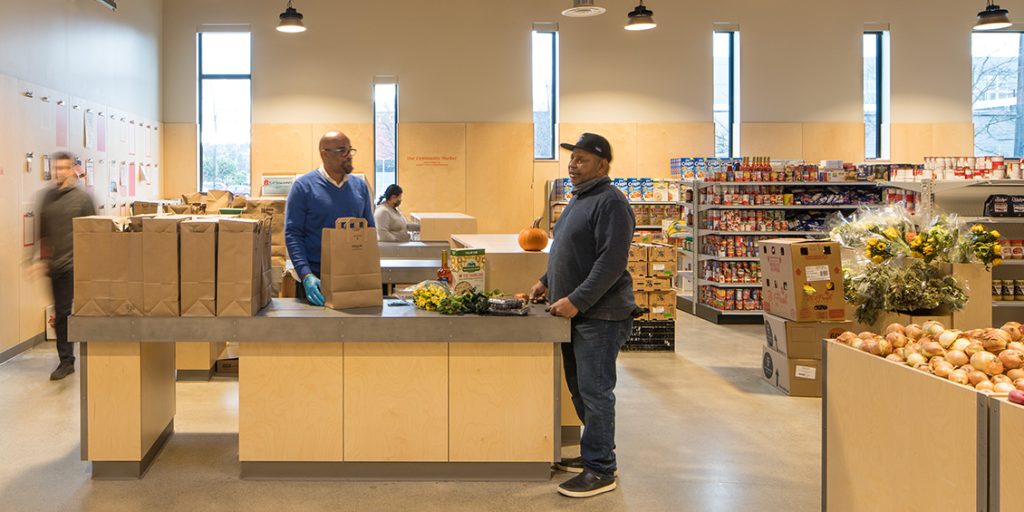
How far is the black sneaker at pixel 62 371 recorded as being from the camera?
6.25 m

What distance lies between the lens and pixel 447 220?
8.34m

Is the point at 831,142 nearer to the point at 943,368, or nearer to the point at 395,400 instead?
the point at 395,400

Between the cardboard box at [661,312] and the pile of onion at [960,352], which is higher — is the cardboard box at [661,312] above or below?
below

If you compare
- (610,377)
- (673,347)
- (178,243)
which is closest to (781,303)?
(673,347)

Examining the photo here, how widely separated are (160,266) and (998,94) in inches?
561

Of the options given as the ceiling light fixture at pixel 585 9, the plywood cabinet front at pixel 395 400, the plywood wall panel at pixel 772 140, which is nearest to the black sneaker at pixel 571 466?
the plywood cabinet front at pixel 395 400

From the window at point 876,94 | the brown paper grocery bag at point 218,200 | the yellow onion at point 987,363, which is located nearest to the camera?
the yellow onion at point 987,363

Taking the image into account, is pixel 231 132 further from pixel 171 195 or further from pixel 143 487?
pixel 143 487

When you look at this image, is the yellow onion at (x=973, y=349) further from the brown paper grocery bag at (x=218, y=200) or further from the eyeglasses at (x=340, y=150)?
the brown paper grocery bag at (x=218, y=200)

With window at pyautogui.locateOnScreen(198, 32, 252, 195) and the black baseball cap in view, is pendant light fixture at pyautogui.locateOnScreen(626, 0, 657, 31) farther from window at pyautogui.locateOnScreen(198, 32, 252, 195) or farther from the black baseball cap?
the black baseball cap

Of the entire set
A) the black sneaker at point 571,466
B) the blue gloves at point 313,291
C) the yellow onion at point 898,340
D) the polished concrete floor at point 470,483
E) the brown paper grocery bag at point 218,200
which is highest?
the brown paper grocery bag at point 218,200

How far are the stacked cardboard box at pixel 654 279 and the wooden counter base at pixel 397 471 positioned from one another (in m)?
4.02

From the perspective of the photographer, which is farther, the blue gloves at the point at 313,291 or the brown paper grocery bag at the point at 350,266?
the blue gloves at the point at 313,291

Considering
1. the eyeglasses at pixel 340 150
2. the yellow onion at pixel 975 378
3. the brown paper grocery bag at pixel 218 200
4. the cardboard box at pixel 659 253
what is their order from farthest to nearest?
A: the brown paper grocery bag at pixel 218 200, the cardboard box at pixel 659 253, the eyeglasses at pixel 340 150, the yellow onion at pixel 975 378
